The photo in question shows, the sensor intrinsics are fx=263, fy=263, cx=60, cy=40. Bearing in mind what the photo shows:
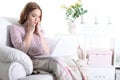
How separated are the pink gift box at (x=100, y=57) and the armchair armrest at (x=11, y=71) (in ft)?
3.85

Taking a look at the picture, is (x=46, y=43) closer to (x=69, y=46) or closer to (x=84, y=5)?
(x=69, y=46)

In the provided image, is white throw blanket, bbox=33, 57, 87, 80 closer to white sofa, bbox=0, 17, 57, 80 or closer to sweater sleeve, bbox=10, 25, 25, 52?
white sofa, bbox=0, 17, 57, 80

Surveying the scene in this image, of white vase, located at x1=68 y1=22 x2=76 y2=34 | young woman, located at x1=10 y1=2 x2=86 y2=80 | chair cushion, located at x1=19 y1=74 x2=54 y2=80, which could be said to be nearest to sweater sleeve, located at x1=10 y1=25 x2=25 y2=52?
young woman, located at x1=10 y1=2 x2=86 y2=80

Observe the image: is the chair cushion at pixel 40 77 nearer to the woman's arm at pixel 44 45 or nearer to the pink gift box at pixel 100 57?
the woman's arm at pixel 44 45

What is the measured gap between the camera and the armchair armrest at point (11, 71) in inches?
70.7

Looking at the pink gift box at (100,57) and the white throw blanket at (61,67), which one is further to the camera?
the pink gift box at (100,57)

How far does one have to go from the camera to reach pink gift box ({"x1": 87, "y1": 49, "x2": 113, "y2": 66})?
2869 millimetres

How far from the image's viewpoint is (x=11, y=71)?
71.1 inches

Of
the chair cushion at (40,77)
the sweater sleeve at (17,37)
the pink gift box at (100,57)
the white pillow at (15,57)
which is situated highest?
the sweater sleeve at (17,37)

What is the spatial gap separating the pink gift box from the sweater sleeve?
3.10 ft

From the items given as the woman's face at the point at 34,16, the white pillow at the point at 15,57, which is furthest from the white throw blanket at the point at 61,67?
the woman's face at the point at 34,16

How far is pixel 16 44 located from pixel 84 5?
120cm

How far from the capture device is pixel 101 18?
2.98 meters

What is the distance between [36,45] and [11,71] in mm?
571
